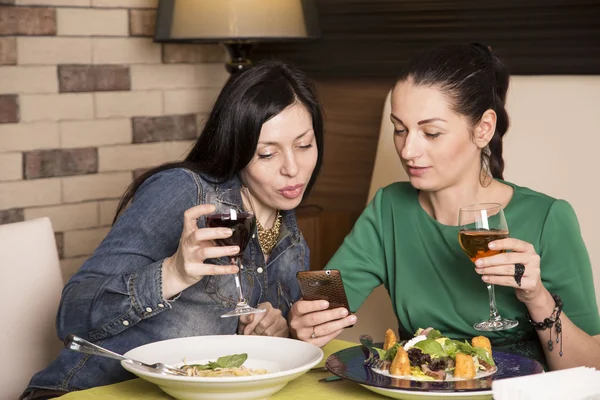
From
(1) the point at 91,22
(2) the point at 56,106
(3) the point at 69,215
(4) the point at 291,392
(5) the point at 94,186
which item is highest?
(1) the point at 91,22

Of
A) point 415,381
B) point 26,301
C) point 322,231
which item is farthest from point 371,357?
point 322,231

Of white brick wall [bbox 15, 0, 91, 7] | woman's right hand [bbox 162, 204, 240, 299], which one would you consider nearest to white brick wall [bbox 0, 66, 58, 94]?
white brick wall [bbox 15, 0, 91, 7]

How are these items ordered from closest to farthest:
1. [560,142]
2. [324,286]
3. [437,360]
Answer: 1. [437,360]
2. [324,286]
3. [560,142]

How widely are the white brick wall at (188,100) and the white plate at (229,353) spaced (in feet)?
7.53

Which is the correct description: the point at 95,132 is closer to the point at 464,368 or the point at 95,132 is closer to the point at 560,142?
the point at 560,142

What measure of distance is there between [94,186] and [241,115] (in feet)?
5.84

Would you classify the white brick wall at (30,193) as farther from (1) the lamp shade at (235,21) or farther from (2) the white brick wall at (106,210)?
(1) the lamp shade at (235,21)

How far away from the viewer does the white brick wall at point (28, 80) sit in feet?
Answer: 10.6

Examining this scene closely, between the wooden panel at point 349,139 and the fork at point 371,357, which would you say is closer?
the fork at point 371,357

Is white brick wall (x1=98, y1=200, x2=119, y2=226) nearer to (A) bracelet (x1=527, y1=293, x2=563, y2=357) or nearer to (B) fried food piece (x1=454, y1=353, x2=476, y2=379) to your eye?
(A) bracelet (x1=527, y1=293, x2=563, y2=357)

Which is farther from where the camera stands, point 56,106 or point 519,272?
point 56,106

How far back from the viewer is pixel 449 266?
6.47ft

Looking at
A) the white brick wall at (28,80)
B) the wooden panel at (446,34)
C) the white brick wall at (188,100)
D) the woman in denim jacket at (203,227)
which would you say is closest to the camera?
the woman in denim jacket at (203,227)

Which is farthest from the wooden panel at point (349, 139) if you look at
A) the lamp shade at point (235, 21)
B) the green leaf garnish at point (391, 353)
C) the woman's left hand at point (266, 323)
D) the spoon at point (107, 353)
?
the spoon at point (107, 353)
